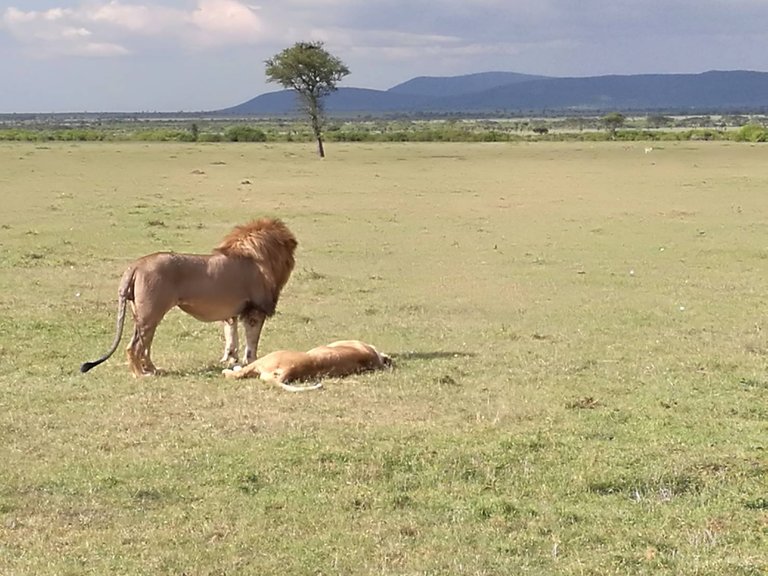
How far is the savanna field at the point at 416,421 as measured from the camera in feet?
18.8

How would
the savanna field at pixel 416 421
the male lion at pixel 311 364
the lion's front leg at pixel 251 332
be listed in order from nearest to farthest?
the savanna field at pixel 416 421
the male lion at pixel 311 364
the lion's front leg at pixel 251 332

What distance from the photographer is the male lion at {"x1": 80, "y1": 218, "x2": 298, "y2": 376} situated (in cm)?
989

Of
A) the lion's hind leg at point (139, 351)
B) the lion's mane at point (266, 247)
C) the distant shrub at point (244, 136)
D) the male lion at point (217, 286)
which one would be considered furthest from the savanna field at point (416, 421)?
the distant shrub at point (244, 136)

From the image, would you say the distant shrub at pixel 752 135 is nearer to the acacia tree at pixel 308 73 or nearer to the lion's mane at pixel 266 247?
the acacia tree at pixel 308 73

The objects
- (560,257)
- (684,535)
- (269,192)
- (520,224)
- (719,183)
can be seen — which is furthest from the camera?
(719,183)

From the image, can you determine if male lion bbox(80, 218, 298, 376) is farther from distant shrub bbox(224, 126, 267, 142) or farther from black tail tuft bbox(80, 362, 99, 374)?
distant shrub bbox(224, 126, 267, 142)

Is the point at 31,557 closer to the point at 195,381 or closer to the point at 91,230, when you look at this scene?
the point at 195,381

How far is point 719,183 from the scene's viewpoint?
35094 millimetres

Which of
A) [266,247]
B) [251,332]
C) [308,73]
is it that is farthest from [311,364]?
[308,73]

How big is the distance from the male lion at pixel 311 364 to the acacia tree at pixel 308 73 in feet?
170

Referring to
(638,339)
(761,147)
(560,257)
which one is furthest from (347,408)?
(761,147)

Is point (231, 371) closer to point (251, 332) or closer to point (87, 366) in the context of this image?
point (251, 332)

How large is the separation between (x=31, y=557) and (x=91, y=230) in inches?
685

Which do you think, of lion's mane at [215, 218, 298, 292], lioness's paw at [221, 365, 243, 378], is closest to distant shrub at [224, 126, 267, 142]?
lion's mane at [215, 218, 298, 292]
